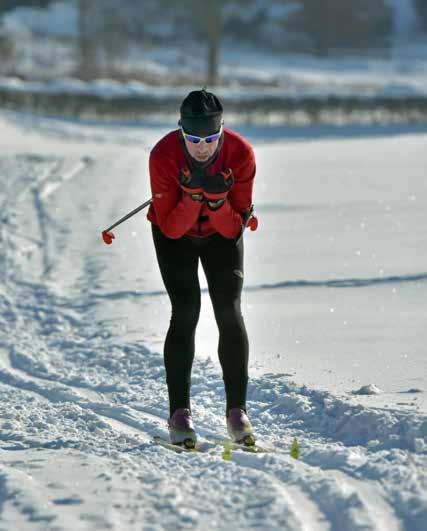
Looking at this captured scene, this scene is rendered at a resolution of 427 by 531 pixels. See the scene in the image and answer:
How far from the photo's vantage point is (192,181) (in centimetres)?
480

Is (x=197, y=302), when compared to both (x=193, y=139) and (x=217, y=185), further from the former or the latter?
(x=193, y=139)

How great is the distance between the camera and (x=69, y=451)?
5191mm

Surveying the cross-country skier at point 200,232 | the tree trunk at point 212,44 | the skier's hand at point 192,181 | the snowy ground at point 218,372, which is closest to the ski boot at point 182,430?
the cross-country skier at point 200,232

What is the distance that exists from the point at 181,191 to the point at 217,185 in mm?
221

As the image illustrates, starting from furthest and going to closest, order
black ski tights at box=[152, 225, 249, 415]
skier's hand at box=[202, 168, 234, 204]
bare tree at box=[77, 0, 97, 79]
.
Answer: bare tree at box=[77, 0, 97, 79] → black ski tights at box=[152, 225, 249, 415] → skier's hand at box=[202, 168, 234, 204]

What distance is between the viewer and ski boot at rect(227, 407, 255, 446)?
5145mm

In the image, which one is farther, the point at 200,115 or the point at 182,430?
the point at 182,430

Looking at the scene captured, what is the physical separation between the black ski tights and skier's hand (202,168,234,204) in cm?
26

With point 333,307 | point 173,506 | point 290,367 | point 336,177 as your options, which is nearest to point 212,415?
point 290,367

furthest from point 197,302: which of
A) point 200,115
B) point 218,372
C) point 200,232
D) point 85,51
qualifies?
point 85,51

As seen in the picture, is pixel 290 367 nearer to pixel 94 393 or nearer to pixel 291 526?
pixel 94 393

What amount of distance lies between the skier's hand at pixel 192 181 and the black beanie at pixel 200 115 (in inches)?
6.1

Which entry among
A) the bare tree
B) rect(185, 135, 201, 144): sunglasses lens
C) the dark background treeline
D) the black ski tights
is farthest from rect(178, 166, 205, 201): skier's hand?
the dark background treeline

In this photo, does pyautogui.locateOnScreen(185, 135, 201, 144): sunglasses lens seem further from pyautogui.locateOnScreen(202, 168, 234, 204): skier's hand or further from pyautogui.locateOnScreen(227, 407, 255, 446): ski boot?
pyautogui.locateOnScreen(227, 407, 255, 446): ski boot
